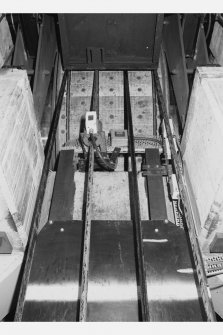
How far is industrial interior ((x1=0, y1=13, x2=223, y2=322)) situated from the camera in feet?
4.82

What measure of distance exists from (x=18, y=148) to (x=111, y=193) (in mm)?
779

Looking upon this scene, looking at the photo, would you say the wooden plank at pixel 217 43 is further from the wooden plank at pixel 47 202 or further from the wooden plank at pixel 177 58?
the wooden plank at pixel 47 202

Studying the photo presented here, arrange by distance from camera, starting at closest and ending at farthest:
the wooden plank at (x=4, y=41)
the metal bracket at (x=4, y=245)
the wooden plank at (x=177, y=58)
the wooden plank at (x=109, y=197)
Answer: the metal bracket at (x=4, y=245)
the wooden plank at (x=109, y=197)
the wooden plank at (x=177, y=58)
the wooden plank at (x=4, y=41)

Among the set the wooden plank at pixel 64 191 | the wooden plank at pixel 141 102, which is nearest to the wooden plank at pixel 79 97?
the wooden plank at pixel 141 102

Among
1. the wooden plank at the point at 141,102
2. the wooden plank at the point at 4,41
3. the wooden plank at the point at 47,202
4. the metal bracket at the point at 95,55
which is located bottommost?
the wooden plank at the point at 47,202

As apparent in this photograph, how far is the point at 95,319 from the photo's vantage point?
4.68ft

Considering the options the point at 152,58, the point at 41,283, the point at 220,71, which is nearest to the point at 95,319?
the point at 41,283

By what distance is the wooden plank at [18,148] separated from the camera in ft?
5.00

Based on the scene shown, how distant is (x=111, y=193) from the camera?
215cm

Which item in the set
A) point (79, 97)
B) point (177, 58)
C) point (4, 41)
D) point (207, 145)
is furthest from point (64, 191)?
point (4, 41)

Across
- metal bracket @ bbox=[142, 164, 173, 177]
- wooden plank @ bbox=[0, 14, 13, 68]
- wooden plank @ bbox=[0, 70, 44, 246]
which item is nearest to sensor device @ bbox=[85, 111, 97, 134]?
wooden plank @ bbox=[0, 70, 44, 246]

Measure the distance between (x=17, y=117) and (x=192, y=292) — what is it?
4.52 ft

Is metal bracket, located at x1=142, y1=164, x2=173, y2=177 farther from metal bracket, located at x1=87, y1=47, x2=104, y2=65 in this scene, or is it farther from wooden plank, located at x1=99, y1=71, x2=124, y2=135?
metal bracket, located at x1=87, y1=47, x2=104, y2=65

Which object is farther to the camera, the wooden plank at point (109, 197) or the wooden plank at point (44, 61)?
the wooden plank at point (44, 61)
